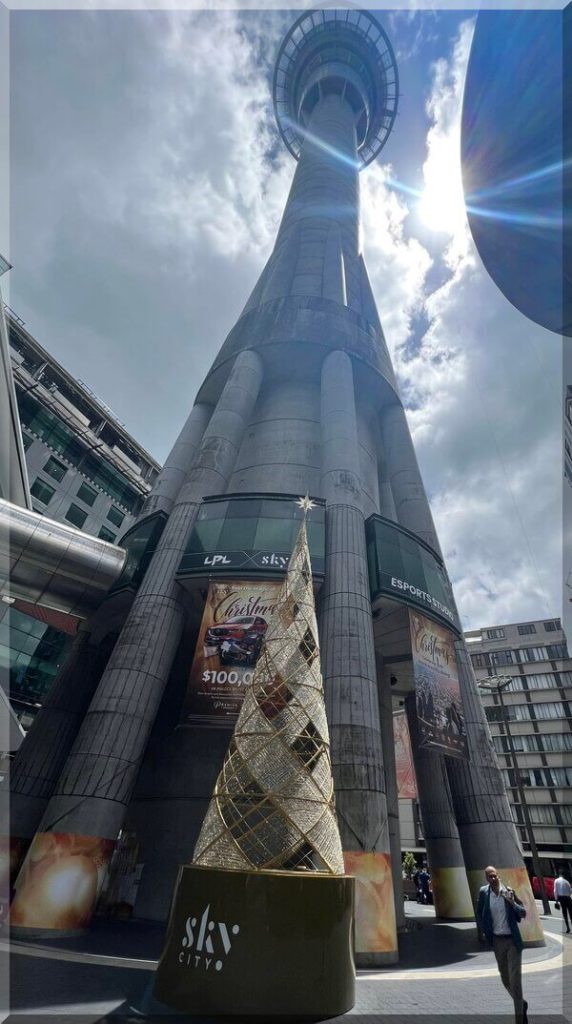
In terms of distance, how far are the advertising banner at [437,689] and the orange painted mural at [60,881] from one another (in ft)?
32.4

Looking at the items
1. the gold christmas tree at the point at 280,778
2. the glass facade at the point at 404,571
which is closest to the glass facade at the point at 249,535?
the glass facade at the point at 404,571

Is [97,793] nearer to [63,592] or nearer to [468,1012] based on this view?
[63,592]

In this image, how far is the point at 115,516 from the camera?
49438 millimetres

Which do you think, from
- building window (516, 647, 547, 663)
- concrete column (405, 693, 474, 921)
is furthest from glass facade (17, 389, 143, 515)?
building window (516, 647, 547, 663)

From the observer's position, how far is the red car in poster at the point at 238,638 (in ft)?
49.1

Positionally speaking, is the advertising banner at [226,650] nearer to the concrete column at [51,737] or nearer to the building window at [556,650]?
the concrete column at [51,737]

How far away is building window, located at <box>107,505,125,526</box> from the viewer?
A: 1923 inches

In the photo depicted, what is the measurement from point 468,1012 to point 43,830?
11.0 metres

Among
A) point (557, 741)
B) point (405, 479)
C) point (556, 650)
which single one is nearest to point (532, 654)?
point (556, 650)

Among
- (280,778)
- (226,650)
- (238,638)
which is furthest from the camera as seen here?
(238,638)

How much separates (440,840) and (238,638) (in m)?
14.0

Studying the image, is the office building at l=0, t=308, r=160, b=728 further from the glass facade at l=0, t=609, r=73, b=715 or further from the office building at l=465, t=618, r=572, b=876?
the office building at l=465, t=618, r=572, b=876

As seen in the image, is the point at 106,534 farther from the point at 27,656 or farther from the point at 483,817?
the point at 483,817

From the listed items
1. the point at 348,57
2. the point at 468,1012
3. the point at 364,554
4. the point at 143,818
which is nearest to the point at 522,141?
the point at 364,554
